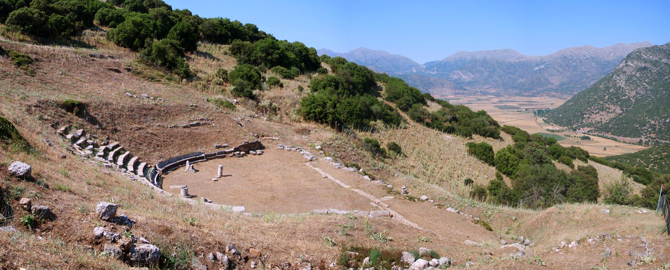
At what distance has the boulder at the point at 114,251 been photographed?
6071 millimetres

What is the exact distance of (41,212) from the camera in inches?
255

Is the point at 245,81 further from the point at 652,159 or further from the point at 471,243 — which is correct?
the point at 652,159

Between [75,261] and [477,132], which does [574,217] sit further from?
[477,132]

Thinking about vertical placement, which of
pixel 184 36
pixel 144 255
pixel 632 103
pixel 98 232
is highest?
pixel 184 36

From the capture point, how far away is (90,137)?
16.2 meters

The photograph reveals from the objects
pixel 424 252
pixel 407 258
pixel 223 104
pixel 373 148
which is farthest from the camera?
pixel 373 148

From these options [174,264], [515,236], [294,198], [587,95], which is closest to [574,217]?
[515,236]

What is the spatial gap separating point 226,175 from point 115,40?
24.4 meters

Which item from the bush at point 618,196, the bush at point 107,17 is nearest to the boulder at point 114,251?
the bush at point 618,196

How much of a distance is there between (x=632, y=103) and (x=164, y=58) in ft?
412

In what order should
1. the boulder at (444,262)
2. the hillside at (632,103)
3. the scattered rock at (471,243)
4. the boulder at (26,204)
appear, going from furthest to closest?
the hillside at (632,103) → the scattered rock at (471,243) → the boulder at (444,262) → the boulder at (26,204)

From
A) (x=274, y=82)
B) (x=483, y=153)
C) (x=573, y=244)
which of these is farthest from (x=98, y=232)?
(x=483, y=153)

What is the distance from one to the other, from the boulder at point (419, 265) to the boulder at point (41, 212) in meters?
8.06

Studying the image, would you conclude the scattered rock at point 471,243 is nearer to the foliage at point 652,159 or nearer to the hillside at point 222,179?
the hillside at point 222,179
